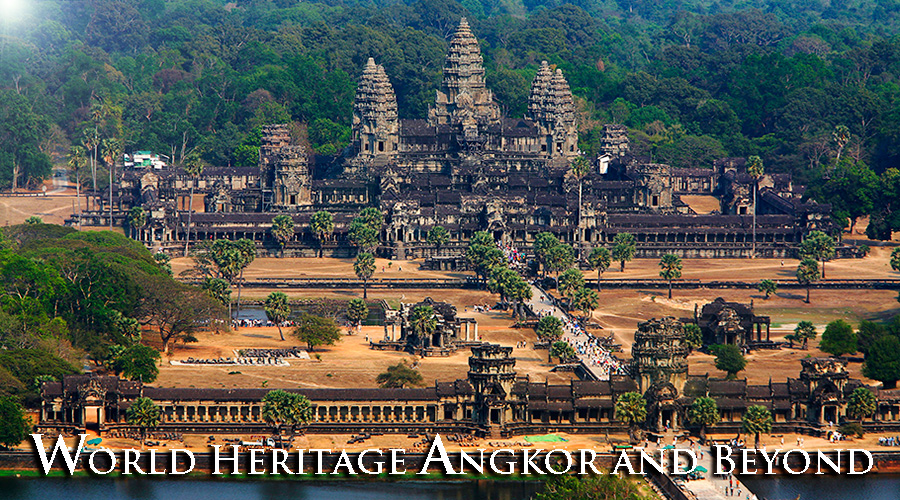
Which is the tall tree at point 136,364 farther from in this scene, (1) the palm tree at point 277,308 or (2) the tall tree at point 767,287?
(2) the tall tree at point 767,287

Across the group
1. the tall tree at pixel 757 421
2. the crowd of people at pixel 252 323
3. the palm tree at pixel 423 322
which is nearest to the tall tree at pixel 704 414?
the tall tree at pixel 757 421

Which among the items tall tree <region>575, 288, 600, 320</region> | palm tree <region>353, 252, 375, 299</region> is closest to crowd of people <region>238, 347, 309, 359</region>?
tall tree <region>575, 288, 600, 320</region>

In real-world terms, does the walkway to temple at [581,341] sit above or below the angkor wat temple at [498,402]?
above

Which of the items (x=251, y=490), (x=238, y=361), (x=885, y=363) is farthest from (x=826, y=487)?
(x=238, y=361)

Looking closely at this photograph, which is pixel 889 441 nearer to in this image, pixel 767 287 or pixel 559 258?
pixel 767 287

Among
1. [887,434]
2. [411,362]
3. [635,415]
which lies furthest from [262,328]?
[887,434]

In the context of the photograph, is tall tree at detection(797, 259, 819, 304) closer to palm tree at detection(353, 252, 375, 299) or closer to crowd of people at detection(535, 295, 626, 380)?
crowd of people at detection(535, 295, 626, 380)
